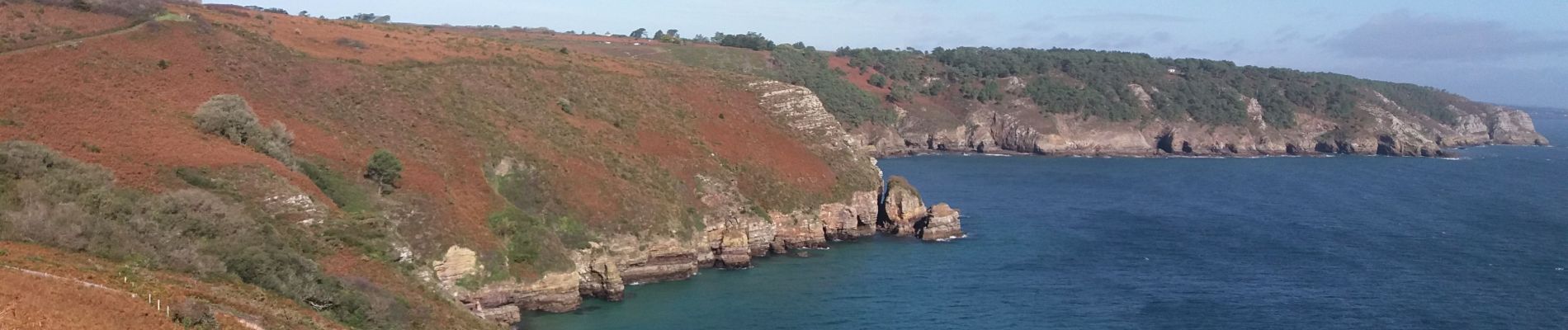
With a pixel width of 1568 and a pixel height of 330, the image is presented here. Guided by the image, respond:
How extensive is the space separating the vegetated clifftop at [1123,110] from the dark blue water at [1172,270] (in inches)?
1938

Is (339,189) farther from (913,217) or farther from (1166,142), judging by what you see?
(1166,142)

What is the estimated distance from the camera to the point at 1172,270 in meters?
61.7

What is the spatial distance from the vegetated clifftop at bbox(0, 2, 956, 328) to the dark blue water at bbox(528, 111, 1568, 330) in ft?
9.65

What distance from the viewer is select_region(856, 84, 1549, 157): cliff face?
5979 inches

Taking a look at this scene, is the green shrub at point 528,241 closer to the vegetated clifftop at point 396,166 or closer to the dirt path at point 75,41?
the vegetated clifftop at point 396,166

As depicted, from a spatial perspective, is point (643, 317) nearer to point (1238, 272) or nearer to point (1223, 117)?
point (1238, 272)

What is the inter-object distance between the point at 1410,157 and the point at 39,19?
490 feet

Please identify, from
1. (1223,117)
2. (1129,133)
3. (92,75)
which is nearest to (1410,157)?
(1223,117)

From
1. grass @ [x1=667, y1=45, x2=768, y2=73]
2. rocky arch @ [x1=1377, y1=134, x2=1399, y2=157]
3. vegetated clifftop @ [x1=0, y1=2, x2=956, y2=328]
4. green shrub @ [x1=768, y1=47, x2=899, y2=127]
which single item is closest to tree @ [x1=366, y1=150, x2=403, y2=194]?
vegetated clifftop @ [x1=0, y1=2, x2=956, y2=328]

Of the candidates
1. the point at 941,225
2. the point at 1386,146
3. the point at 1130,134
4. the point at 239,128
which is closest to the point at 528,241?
the point at 239,128

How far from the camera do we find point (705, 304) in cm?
5134

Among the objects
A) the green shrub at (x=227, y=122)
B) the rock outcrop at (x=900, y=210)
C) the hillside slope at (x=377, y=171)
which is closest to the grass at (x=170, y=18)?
the hillside slope at (x=377, y=171)

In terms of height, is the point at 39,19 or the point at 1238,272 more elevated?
the point at 39,19

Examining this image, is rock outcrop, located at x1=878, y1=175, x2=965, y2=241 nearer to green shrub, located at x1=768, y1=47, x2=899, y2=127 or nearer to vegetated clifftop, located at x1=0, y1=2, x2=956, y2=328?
vegetated clifftop, located at x1=0, y1=2, x2=956, y2=328
